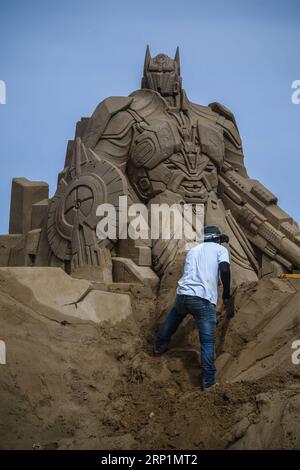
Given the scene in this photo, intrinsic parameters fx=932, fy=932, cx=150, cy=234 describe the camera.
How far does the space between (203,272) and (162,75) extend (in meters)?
4.11

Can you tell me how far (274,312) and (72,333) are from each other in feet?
6.32

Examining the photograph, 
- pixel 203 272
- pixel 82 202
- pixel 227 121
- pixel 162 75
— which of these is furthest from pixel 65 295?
pixel 227 121

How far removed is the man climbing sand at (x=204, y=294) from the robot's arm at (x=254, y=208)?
105 inches

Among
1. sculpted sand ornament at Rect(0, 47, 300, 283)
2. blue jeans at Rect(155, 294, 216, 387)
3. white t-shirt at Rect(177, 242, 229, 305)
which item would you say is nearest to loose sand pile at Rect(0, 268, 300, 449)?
blue jeans at Rect(155, 294, 216, 387)

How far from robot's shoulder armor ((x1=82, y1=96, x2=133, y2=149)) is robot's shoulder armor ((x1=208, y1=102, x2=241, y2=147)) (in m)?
1.42

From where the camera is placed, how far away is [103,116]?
37.3 ft

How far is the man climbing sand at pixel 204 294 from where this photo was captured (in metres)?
8.23

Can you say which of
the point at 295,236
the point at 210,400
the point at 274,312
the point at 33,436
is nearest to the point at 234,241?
the point at 295,236

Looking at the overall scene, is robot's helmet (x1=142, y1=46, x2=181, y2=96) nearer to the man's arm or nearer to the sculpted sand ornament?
the sculpted sand ornament

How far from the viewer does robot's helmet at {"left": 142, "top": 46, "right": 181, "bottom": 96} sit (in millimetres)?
11781

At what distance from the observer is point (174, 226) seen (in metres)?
10.7

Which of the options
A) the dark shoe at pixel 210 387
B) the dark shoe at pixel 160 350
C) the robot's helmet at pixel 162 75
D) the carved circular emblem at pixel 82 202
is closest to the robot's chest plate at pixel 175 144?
the robot's helmet at pixel 162 75

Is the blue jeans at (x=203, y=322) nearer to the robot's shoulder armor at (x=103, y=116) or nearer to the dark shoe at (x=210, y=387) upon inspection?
the dark shoe at (x=210, y=387)

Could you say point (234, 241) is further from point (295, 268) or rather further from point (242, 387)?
point (242, 387)
